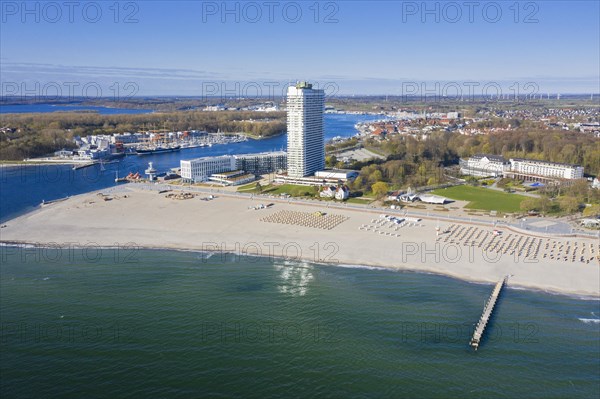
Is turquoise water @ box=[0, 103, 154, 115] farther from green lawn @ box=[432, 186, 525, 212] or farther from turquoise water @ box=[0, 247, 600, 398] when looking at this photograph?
turquoise water @ box=[0, 247, 600, 398]

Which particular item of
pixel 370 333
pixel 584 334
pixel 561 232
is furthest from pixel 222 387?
pixel 561 232

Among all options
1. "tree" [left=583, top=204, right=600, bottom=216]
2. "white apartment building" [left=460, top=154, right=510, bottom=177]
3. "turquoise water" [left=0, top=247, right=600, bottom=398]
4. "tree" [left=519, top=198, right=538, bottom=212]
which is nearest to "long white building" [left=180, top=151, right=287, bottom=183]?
"white apartment building" [left=460, top=154, right=510, bottom=177]

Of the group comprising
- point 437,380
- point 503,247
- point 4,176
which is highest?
point 4,176

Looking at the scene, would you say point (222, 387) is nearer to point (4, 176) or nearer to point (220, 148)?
point (4, 176)

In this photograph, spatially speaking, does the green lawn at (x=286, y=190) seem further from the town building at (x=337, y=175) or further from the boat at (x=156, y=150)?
the boat at (x=156, y=150)

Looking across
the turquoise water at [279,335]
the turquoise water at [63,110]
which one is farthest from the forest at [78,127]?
the turquoise water at [279,335]

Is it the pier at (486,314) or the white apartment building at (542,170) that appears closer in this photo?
the pier at (486,314)
